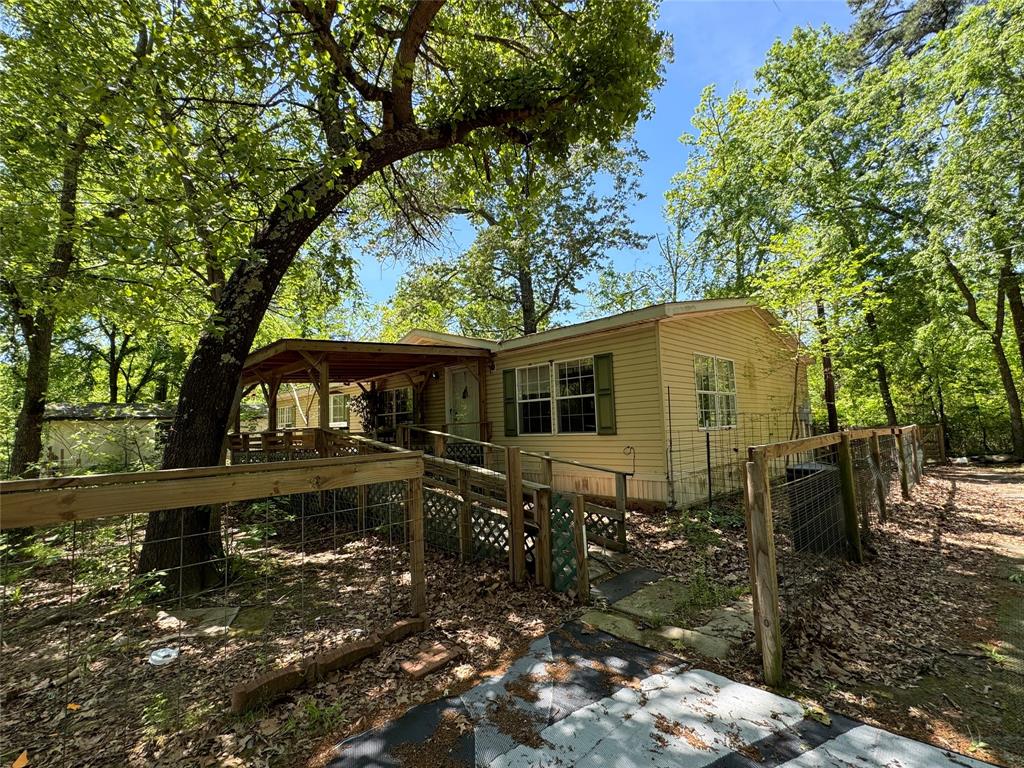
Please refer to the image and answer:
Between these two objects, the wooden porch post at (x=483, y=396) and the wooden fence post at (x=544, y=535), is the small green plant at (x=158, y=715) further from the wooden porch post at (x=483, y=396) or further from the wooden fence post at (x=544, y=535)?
the wooden porch post at (x=483, y=396)

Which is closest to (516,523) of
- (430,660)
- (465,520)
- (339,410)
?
(465,520)

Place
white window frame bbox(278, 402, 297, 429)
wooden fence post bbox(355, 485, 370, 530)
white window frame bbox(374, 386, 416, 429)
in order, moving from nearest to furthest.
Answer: wooden fence post bbox(355, 485, 370, 530), white window frame bbox(374, 386, 416, 429), white window frame bbox(278, 402, 297, 429)

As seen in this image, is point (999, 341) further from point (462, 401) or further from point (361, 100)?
point (361, 100)

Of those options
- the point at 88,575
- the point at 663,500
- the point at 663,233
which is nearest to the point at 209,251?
the point at 88,575

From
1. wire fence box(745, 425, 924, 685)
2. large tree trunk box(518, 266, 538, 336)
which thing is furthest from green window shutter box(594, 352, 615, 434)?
large tree trunk box(518, 266, 538, 336)

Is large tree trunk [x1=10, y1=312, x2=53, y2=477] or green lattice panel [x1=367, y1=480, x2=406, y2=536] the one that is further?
large tree trunk [x1=10, y1=312, x2=53, y2=477]

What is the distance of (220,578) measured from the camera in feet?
16.0

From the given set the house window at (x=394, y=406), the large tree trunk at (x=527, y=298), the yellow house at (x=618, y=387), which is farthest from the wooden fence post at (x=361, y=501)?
the large tree trunk at (x=527, y=298)

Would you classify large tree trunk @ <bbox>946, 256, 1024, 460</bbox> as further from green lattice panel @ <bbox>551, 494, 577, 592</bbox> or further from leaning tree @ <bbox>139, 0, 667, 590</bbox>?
green lattice panel @ <bbox>551, 494, 577, 592</bbox>

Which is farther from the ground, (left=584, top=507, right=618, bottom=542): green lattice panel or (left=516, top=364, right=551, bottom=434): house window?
(left=516, top=364, right=551, bottom=434): house window

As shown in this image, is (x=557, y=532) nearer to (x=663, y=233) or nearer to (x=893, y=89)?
(x=893, y=89)

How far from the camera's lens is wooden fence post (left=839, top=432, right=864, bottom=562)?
4.67m

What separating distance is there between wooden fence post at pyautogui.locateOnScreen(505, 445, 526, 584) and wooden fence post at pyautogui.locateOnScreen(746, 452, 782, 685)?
6.94ft

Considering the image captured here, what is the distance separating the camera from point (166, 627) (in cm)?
388
